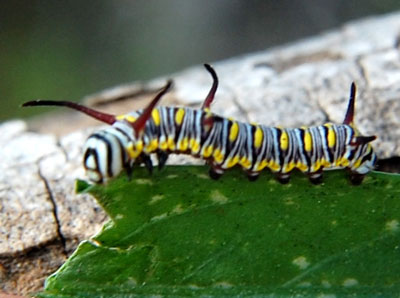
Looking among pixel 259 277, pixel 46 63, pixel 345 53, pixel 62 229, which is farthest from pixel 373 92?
pixel 46 63

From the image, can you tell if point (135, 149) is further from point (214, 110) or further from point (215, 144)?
point (214, 110)

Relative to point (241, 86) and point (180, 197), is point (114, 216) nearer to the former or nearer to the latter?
A: point (180, 197)

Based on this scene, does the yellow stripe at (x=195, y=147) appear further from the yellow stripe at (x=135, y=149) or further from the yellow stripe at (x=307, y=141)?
the yellow stripe at (x=307, y=141)

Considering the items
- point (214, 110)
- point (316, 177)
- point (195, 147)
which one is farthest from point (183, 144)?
point (214, 110)

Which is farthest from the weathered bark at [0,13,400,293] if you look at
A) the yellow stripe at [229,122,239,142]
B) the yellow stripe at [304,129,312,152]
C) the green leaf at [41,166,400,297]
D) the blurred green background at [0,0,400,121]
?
the blurred green background at [0,0,400,121]

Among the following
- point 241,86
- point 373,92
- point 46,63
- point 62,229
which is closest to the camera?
point 62,229

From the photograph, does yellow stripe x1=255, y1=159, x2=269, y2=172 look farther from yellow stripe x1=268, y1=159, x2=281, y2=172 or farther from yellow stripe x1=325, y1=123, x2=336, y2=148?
yellow stripe x1=325, y1=123, x2=336, y2=148
